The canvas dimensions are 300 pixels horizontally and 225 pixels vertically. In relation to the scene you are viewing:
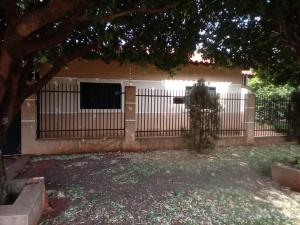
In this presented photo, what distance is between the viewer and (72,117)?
39.8ft

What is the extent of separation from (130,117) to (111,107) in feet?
9.98

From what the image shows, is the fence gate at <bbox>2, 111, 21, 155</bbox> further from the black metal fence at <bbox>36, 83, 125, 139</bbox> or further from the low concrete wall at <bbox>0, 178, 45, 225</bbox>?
the low concrete wall at <bbox>0, 178, 45, 225</bbox>

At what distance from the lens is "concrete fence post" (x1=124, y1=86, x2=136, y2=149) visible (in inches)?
396

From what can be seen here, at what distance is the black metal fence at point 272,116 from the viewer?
1286cm

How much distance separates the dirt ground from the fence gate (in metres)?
0.78

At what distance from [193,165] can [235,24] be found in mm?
3858

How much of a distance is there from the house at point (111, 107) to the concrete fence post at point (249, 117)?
15.5 inches

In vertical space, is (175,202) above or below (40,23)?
below

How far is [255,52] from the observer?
9.60 m

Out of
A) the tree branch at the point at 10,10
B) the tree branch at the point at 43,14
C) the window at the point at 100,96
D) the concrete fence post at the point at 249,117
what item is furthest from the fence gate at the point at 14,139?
the concrete fence post at the point at 249,117

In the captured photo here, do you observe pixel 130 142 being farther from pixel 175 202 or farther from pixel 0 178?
pixel 0 178

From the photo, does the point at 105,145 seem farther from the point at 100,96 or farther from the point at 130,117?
the point at 100,96

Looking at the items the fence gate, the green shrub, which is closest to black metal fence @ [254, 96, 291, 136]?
the green shrub

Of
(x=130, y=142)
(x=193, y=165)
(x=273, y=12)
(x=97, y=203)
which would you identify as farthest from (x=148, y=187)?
(x=273, y=12)
